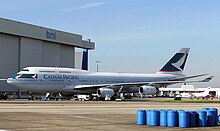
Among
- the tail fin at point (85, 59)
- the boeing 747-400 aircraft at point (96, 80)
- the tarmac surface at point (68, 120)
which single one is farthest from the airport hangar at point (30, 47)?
the tarmac surface at point (68, 120)

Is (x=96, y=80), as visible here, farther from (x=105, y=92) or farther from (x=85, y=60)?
(x=85, y=60)

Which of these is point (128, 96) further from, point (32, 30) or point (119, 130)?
point (119, 130)

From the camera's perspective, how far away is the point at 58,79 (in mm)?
65938

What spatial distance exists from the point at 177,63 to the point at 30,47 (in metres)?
33.1

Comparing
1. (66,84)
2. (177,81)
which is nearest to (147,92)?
(177,81)

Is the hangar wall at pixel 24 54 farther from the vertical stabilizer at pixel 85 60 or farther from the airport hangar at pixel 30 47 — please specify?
the vertical stabilizer at pixel 85 60

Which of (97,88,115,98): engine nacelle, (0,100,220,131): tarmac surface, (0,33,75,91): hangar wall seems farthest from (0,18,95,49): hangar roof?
(0,100,220,131): tarmac surface

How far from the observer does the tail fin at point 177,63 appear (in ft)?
259

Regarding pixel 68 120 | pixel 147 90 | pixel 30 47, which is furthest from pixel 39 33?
pixel 68 120

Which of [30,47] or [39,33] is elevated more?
[39,33]

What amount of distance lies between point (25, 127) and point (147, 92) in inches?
2014

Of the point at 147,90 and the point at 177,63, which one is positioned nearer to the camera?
the point at 147,90

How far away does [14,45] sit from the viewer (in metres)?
88.8

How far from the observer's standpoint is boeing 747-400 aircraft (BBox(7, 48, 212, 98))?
64438mm
